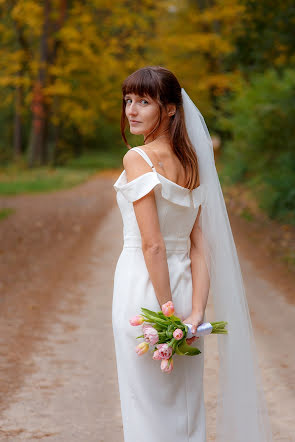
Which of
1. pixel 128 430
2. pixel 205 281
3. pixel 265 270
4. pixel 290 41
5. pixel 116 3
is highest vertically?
pixel 116 3

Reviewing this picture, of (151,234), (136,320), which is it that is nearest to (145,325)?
(136,320)

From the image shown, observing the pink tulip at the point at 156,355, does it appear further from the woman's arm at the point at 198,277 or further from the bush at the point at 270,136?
the bush at the point at 270,136

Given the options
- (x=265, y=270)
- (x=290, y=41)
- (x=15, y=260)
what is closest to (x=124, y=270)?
(x=265, y=270)

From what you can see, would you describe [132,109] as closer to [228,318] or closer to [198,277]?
[198,277]

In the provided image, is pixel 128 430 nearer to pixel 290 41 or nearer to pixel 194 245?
pixel 194 245

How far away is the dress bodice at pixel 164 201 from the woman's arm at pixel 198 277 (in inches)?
3.5

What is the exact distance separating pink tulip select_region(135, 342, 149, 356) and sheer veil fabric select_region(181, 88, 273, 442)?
21.4 inches

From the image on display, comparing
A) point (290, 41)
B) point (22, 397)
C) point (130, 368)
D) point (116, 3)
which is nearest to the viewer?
point (130, 368)

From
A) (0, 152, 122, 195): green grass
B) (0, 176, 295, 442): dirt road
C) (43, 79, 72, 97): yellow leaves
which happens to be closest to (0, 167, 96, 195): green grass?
(0, 152, 122, 195): green grass

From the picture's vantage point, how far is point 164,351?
2.38 metres

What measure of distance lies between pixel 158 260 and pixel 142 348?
1.23 feet

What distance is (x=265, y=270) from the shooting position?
29.8 ft

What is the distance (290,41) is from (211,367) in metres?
7.61

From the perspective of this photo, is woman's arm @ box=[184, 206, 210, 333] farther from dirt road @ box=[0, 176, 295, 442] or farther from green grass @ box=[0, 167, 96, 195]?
green grass @ box=[0, 167, 96, 195]
